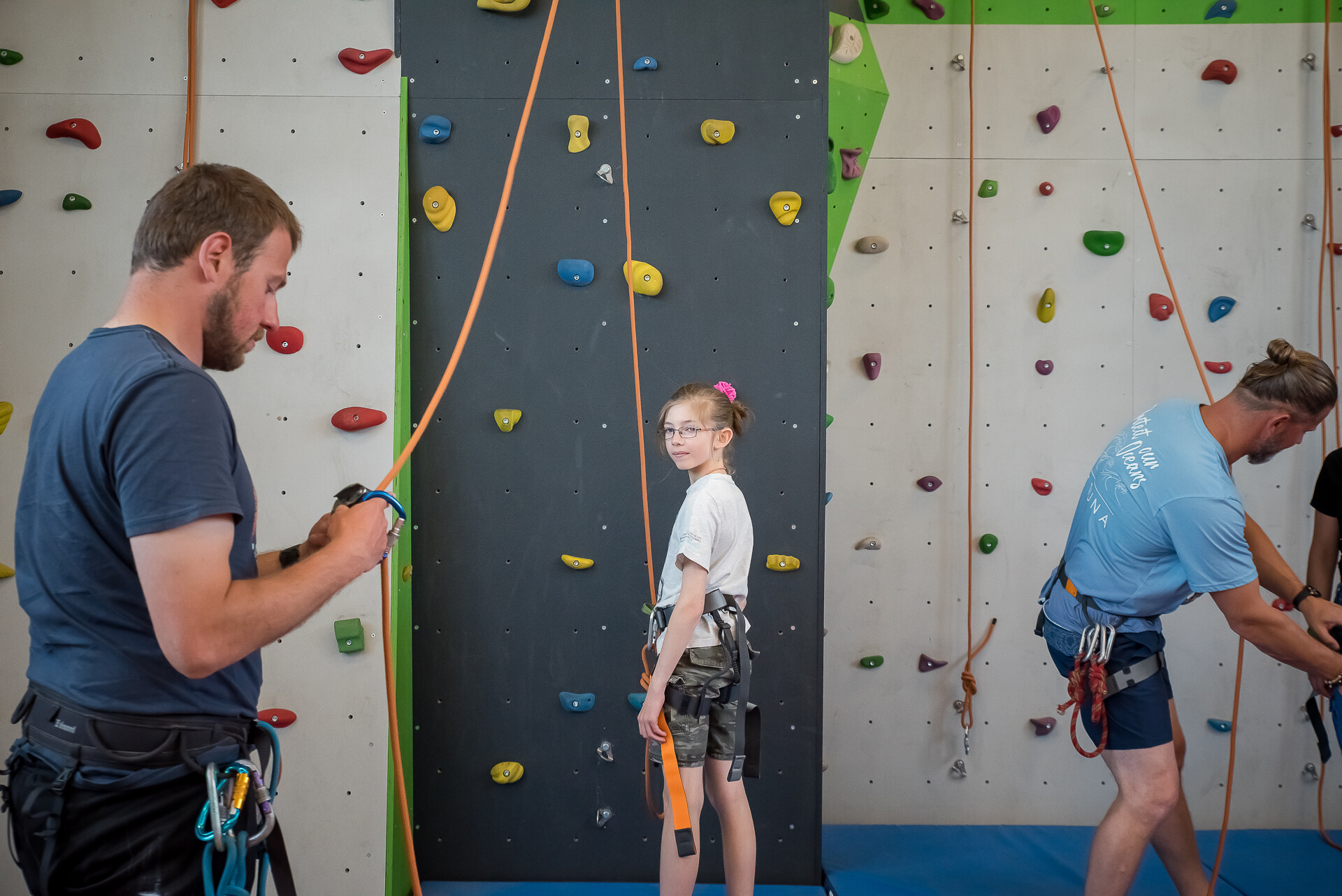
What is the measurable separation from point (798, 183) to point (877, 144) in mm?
699

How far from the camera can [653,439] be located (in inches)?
87.3

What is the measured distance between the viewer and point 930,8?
269 centimetres

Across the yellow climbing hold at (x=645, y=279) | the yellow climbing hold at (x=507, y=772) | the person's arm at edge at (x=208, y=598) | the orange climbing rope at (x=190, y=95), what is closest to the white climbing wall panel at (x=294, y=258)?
the orange climbing rope at (x=190, y=95)

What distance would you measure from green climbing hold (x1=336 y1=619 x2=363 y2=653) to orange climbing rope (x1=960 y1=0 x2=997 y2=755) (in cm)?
196

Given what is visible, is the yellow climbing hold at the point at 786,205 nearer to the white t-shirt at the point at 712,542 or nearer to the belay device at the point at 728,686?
the white t-shirt at the point at 712,542

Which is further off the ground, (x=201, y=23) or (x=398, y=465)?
(x=201, y=23)

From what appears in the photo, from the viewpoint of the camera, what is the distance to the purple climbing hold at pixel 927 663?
8.85 feet

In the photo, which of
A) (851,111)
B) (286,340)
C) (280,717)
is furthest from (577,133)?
(280,717)

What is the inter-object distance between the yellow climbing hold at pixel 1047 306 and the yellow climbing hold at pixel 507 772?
2.25 meters

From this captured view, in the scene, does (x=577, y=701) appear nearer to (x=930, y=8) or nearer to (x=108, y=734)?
(x=108, y=734)

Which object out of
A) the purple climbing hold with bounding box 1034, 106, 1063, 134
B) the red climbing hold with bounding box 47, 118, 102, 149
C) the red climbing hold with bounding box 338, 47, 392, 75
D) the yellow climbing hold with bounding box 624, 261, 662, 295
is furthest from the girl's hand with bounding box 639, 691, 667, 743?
the purple climbing hold with bounding box 1034, 106, 1063, 134

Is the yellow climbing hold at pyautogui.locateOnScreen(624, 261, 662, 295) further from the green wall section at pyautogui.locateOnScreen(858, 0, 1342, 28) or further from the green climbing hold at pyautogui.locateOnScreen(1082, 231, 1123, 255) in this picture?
the green climbing hold at pyautogui.locateOnScreen(1082, 231, 1123, 255)

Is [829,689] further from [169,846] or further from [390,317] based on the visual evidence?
[169,846]

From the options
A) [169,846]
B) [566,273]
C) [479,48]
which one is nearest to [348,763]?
[169,846]
